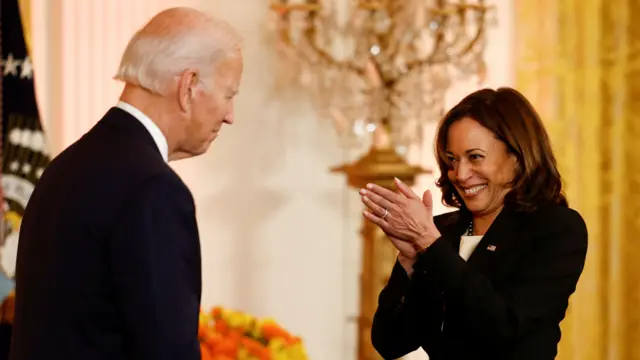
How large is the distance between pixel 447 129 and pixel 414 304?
0.41 meters

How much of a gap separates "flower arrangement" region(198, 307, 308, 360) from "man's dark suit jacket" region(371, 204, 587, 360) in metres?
0.25

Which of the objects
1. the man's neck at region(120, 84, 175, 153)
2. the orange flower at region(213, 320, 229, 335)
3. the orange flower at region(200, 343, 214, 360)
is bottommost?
the orange flower at region(200, 343, 214, 360)

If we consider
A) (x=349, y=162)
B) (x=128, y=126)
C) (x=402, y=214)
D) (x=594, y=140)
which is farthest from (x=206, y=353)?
(x=594, y=140)

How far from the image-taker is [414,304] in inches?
84.4

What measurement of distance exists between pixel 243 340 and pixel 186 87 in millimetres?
877

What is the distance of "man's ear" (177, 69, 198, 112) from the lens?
1663 mm

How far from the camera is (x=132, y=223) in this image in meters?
1.53

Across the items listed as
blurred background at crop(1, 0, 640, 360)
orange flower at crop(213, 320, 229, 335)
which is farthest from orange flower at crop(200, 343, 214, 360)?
blurred background at crop(1, 0, 640, 360)

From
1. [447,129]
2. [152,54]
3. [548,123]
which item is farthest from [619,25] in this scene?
[152,54]

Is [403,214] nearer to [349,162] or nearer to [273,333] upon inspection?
[273,333]

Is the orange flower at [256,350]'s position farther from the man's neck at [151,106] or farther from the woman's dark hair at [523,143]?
the man's neck at [151,106]

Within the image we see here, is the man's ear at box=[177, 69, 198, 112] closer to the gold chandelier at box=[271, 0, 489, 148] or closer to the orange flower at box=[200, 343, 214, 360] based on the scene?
the orange flower at box=[200, 343, 214, 360]

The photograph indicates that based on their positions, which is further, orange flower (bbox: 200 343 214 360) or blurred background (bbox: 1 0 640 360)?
blurred background (bbox: 1 0 640 360)

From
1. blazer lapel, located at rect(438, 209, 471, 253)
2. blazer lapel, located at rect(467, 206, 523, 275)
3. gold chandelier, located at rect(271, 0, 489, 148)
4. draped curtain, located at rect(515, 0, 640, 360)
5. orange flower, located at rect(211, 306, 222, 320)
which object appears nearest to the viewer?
blazer lapel, located at rect(467, 206, 523, 275)
